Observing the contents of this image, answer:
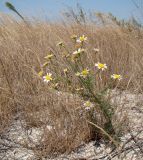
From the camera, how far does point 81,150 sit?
6.10 feet

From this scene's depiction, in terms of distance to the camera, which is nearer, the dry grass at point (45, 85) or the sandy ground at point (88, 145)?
the sandy ground at point (88, 145)

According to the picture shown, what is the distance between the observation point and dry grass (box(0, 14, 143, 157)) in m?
1.92

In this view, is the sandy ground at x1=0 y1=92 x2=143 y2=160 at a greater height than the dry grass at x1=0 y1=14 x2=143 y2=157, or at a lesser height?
lesser

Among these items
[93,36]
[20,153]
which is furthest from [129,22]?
[20,153]

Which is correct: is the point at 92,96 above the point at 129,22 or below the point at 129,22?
below

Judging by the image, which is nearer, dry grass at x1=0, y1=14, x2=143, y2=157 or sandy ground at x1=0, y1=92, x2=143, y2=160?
sandy ground at x1=0, y1=92, x2=143, y2=160

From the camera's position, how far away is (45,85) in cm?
215

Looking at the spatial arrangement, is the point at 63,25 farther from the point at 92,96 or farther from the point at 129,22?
the point at 92,96

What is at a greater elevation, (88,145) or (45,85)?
(45,85)

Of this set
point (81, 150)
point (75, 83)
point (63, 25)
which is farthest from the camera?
point (63, 25)

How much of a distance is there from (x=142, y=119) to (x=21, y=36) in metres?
2.35

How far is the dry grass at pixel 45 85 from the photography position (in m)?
1.92

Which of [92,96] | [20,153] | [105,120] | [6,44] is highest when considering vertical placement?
[6,44]

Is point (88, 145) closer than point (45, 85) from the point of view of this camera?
Yes
